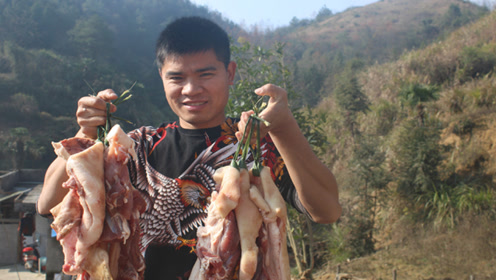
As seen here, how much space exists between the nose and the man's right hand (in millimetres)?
383

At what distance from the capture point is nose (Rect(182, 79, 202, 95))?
211cm

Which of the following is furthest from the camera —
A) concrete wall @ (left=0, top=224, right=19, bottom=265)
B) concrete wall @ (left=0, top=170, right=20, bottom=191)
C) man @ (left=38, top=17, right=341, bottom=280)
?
concrete wall @ (left=0, top=170, right=20, bottom=191)

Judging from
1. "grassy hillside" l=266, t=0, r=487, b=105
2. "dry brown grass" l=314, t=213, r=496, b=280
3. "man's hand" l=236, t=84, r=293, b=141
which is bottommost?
"dry brown grass" l=314, t=213, r=496, b=280

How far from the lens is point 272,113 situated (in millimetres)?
1740

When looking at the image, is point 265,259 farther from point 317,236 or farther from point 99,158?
point 317,236

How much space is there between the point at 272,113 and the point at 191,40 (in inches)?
31.7

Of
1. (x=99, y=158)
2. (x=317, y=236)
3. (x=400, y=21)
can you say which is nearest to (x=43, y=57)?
(x=317, y=236)

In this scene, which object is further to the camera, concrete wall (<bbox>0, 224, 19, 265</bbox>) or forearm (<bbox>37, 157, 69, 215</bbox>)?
concrete wall (<bbox>0, 224, 19, 265</bbox>)

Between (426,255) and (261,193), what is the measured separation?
29.2 ft

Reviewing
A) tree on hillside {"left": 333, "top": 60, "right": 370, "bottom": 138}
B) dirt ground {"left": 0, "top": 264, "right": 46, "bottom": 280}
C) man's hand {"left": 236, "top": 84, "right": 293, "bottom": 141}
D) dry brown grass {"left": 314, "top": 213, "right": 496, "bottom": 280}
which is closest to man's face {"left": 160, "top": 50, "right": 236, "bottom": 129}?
man's hand {"left": 236, "top": 84, "right": 293, "bottom": 141}

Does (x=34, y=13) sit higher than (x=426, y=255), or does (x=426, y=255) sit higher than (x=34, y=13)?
(x=34, y=13)

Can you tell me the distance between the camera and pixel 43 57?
130ft

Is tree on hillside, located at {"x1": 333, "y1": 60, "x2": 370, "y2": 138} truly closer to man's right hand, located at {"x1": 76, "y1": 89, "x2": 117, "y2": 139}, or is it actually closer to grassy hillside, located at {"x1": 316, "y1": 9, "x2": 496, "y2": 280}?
grassy hillside, located at {"x1": 316, "y1": 9, "x2": 496, "y2": 280}

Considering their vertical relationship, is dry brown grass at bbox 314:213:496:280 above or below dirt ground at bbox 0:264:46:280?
above
